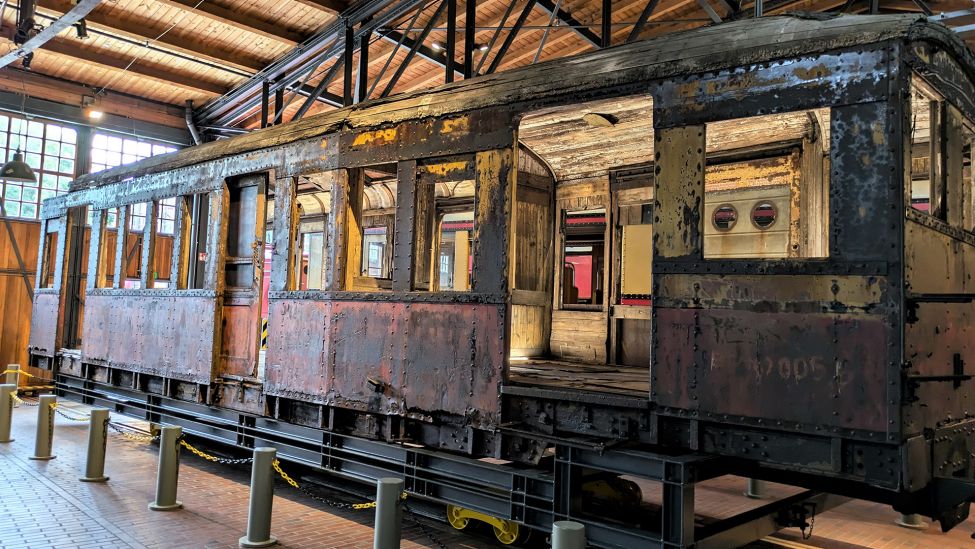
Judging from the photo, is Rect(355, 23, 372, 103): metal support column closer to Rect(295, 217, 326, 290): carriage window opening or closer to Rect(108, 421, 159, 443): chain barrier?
Rect(295, 217, 326, 290): carriage window opening

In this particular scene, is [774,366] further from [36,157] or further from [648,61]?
[36,157]

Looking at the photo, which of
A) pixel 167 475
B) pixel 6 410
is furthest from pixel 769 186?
pixel 6 410

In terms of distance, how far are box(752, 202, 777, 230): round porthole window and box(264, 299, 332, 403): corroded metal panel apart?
15.7ft

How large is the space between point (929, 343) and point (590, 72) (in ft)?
9.66

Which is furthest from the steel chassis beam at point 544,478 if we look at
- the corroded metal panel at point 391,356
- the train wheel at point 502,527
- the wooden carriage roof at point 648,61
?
Result: the wooden carriage roof at point 648,61

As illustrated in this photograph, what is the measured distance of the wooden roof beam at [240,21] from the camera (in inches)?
493

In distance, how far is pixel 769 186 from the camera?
7660 millimetres

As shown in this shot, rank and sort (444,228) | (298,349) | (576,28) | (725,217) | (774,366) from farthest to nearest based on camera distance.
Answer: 1. (444,228)
2. (576,28)
3. (725,217)
4. (298,349)
5. (774,366)

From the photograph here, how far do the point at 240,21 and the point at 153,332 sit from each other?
666cm

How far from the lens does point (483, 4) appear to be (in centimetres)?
1199

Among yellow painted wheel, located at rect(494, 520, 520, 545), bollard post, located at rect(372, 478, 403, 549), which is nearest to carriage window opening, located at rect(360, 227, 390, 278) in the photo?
yellow painted wheel, located at rect(494, 520, 520, 545)

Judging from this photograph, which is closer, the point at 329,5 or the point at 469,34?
the point at 469,34

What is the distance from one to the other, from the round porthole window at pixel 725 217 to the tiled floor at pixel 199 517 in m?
3.24

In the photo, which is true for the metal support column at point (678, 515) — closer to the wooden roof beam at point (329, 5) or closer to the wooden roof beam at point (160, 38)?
the wooden roof beam at point (329, 5)
